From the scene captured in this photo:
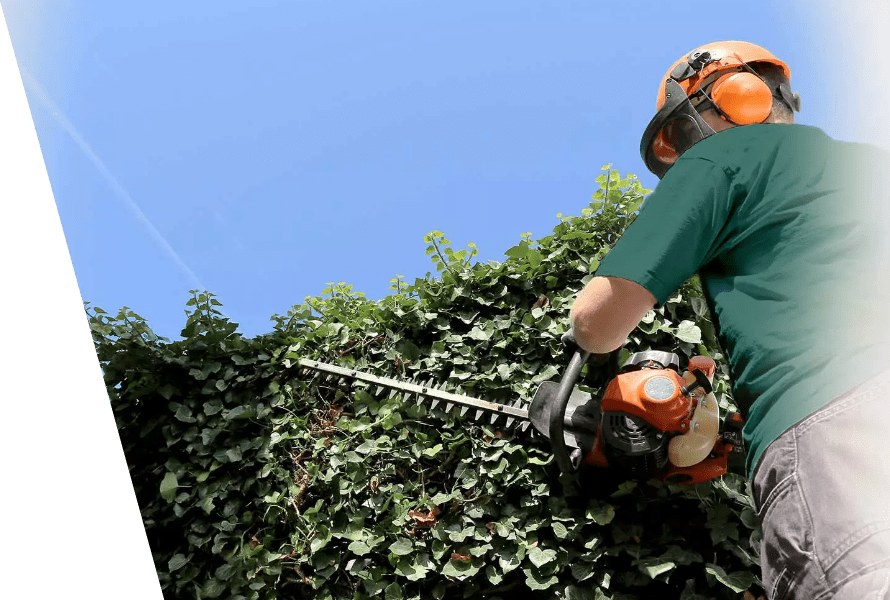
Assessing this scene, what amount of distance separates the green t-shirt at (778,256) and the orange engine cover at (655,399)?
0.44m

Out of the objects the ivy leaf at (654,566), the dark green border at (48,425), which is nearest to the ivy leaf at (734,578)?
the ivy leaf at (654,566)

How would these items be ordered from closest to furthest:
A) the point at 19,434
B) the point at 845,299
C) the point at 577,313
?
the point at 845,299 < the point at 577,313 < the point at 19,434

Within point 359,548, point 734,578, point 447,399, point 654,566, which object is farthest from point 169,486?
point 734,578

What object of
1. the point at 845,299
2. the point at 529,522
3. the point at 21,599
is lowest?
the point at 529,522

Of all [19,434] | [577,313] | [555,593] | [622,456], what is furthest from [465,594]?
[19,434]

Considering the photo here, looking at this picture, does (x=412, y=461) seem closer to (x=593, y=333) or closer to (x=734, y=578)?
(x=734, y=578)

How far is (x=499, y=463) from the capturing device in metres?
2.75

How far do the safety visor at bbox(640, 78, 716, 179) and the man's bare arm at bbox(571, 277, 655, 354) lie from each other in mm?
664

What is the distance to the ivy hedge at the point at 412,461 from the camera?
98.8 inches

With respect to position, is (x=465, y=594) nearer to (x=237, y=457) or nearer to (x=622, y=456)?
(x=622, y=456)

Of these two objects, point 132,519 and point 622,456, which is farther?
point 622,456

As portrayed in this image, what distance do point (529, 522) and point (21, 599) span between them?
5.28 feet

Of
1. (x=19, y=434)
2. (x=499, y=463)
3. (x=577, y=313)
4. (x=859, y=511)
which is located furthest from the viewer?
(x=499, y=463)

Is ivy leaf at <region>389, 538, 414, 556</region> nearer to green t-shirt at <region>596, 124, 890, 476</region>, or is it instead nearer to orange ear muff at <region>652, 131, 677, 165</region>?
green t-shirt at <region>596, 124, 890, 476</region>
